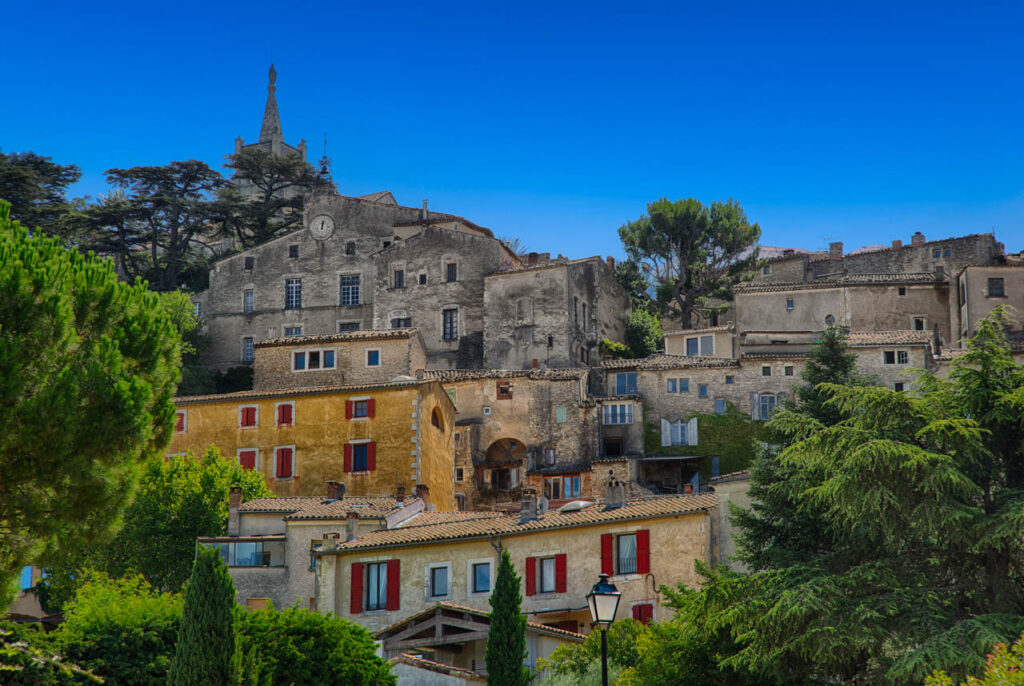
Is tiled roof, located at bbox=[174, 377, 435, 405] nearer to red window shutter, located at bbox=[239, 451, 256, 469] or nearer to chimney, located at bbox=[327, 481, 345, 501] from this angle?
red window shutter, located at bbox=[239, 451, 256, 469]

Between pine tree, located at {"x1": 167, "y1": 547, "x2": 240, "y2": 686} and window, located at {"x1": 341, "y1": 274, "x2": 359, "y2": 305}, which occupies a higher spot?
window, located at {"x1": 341, "y1": 274, "x2": 359, "y2": 305}

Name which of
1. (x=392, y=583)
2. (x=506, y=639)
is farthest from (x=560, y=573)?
(x=506, y=639)

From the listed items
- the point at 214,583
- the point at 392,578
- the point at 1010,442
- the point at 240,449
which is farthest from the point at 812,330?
the point at 214,583

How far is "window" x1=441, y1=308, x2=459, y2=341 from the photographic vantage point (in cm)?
7081

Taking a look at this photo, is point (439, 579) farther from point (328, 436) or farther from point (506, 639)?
point (328, 436)

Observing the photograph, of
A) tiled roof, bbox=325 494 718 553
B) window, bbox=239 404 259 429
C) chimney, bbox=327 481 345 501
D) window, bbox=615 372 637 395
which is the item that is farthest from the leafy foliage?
window, bbox=615 372 637 395

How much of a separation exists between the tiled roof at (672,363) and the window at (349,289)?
64.6 ft

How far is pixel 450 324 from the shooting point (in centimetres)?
7112

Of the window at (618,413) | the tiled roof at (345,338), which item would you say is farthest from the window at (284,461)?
the window at (618,413)

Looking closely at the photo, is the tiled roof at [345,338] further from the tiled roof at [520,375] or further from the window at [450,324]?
the window at [450,324]

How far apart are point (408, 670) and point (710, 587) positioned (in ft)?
25.9

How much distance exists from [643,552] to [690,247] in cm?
4473

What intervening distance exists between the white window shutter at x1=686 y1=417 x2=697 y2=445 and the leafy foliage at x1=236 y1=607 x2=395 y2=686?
3294cm

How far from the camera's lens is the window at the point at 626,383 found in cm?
6112
